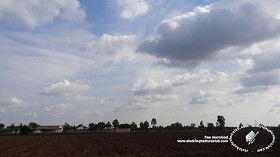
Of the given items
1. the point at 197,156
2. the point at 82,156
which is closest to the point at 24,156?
the point at 82,156

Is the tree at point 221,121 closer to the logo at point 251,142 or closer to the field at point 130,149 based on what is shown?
the field at point 130,149

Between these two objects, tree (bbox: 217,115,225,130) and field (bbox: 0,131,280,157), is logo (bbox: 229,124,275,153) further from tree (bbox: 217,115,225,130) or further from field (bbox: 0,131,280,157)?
tree (bbox: 217,115,225,130)

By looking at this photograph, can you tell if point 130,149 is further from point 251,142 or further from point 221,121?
point 221,121

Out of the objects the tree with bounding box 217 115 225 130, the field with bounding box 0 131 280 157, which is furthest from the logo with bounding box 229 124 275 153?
the tree with bounding box 217 115 225 130

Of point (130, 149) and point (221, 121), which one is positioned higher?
point (221, 121)

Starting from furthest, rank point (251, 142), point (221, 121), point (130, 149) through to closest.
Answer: point (221, 121)
point (251, 142)
point (130, 149)

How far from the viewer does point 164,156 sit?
30.2 m

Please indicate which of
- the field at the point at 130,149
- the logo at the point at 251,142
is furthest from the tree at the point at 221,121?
the logo at the point at 251,142

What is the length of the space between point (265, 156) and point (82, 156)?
51.0ft

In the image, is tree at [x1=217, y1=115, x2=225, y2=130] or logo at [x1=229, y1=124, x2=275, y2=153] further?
tree at [x1=217, y1=115, x2=225, y2=130]

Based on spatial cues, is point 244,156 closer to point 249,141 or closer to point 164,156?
point 164,156

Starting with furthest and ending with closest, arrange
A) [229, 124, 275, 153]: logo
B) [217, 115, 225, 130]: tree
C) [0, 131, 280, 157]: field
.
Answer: [217, 115, 225, 130]: tree, [229, 124, 275, 153]: logo, [0, 131, 280, 157]: field

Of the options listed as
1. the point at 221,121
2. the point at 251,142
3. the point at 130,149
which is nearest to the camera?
the point at 130,149

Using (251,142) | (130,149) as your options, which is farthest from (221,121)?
(130,149)
